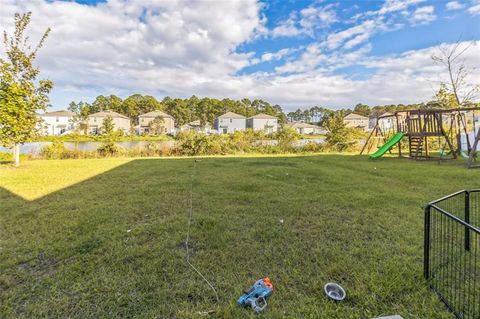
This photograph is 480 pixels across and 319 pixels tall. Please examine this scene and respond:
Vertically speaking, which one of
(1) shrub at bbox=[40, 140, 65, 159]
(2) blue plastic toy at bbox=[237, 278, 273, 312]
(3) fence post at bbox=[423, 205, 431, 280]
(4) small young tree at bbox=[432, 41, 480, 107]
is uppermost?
(4) small young tree at bbox=[432, 41, 480, 107]

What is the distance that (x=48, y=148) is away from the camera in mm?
9500

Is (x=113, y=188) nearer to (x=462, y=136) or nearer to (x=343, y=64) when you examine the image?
(x=462, y=136)

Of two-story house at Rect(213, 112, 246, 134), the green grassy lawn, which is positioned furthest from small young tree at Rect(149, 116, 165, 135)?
the green grassy lawn

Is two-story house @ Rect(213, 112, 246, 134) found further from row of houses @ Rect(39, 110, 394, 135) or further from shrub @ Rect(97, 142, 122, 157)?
shrub @ Rect(97, 142, 122, 157)

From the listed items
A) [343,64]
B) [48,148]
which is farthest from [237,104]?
[48,148]

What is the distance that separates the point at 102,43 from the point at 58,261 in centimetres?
1174

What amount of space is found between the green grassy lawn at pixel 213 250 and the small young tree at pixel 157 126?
36.7 meters

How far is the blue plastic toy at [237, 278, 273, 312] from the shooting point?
1482mm

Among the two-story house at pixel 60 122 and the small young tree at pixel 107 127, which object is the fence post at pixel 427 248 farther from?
the two-story house at pixel 60 122

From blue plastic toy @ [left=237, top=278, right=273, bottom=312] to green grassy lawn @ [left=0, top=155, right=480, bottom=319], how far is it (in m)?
0.05

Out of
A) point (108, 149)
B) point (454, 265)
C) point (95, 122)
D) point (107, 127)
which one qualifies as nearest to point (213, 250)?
point (454, 265)

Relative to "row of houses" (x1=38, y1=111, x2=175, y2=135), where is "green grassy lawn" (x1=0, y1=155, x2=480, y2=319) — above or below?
below

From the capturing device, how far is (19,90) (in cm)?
658

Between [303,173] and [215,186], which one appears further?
[303,173]
